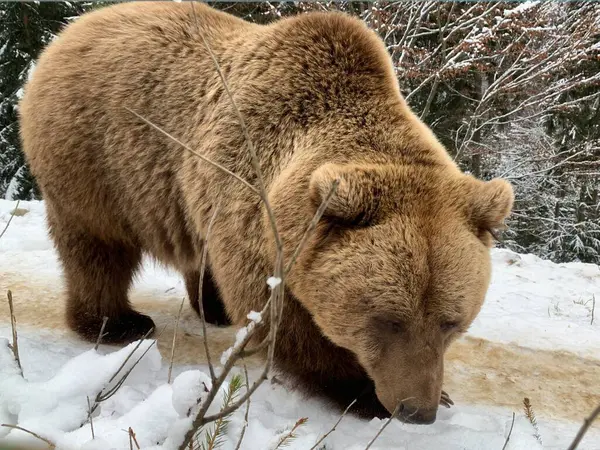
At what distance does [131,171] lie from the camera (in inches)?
141

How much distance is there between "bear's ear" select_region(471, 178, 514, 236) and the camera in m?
2.64

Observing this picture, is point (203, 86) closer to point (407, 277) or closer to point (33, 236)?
point (407, 277)

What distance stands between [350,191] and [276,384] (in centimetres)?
145

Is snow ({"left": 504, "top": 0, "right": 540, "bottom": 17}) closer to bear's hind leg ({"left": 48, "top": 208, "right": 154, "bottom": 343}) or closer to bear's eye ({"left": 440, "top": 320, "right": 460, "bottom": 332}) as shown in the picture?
bear's hind leg ({"left": 48, "top": 208, "right": 154, "bottom": 343})

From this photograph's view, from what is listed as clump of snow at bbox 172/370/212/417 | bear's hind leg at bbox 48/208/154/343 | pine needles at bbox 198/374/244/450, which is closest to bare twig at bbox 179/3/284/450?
pine needles at bbox 198/374/244/450

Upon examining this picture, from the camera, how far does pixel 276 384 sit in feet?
10.8

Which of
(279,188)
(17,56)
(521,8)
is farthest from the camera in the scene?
(17,56)

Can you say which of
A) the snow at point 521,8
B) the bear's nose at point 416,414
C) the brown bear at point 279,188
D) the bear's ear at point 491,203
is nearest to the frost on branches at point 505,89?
the snow at point 521,8

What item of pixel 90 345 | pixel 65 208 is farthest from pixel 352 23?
pixel 90 345

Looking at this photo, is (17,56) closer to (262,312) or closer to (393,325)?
(393,325)

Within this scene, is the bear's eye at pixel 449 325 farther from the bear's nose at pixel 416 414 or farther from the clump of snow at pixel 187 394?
the clump of snow at pixel 187 394

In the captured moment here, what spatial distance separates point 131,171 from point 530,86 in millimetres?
9847

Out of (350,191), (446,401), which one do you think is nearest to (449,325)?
(350,191)

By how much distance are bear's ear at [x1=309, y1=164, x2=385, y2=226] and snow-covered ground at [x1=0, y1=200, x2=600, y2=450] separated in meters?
0.93
